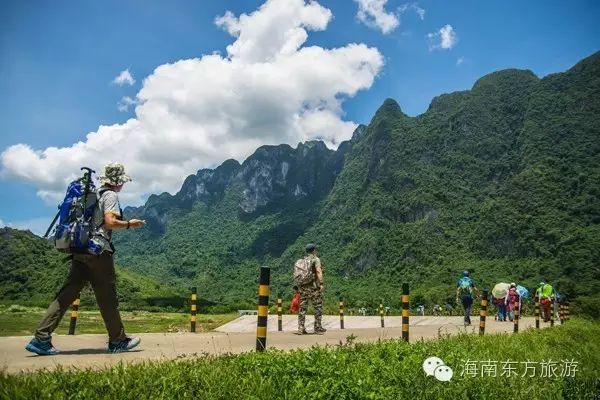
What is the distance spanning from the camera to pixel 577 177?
103m

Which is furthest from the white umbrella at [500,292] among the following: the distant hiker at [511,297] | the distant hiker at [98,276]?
the distant hiker at [98,276]

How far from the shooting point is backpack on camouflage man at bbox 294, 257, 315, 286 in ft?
33.3

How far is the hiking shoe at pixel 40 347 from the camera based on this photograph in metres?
5.33

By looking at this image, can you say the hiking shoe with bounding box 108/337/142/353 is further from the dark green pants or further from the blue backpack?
the blue backpack

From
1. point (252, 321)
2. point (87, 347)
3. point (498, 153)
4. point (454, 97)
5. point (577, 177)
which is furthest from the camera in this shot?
point (454, 97)

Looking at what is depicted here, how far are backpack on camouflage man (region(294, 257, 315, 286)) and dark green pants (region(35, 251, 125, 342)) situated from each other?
16.0 ft

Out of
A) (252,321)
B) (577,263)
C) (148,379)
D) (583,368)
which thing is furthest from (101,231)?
(577,263)

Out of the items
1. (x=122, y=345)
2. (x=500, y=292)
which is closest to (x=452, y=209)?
(x=500, y=292)

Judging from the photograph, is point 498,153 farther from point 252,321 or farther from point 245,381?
A: point 245,381

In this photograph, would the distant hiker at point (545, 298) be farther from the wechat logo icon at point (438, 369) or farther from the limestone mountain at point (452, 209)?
the limestone mountain at point (452, 209)

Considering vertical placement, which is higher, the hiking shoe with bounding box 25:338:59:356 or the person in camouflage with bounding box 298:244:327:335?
the person in camouflage with bounding box 298:244:327:335

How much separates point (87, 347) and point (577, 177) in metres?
115

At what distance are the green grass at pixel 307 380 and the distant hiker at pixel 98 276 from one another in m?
1.51

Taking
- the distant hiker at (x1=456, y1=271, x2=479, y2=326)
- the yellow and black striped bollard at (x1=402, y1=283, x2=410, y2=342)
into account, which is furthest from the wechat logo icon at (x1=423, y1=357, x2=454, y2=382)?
the distant hiker at (x1=456, y1=271, x2=479, y2=326)
